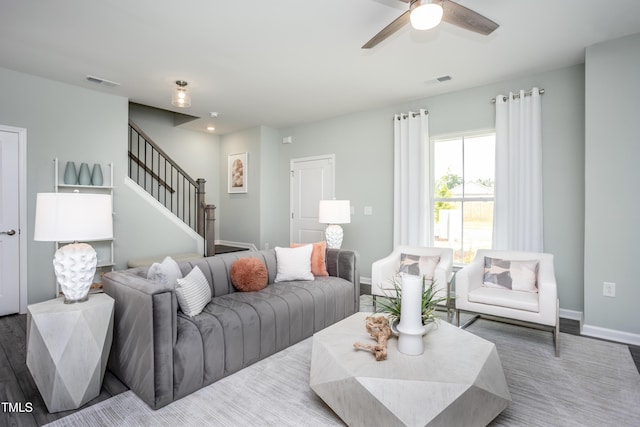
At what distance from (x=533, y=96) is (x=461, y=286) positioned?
93.5 inches

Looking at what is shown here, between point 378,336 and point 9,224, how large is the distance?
4.17 metres

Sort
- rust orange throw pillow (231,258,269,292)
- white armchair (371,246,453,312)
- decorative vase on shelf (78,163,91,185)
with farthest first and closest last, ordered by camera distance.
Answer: decorative vase on shelf (78,163,91,185), white armchair (371,246,453,312), rust orange throw pillow (231,258,269,292)

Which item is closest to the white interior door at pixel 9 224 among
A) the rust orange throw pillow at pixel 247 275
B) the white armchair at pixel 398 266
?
the rust orange throw pillow at pixel 247 275

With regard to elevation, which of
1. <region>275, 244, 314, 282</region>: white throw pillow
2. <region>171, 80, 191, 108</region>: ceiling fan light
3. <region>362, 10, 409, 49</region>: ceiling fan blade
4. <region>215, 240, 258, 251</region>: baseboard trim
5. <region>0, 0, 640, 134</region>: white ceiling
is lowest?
<region>215, 240, 258, 251</region>: baseboard trim

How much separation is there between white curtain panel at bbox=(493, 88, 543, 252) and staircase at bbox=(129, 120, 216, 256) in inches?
158

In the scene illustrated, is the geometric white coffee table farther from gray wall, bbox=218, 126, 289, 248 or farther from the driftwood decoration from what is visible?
gray wall, bbox=218, 126, 289, 248

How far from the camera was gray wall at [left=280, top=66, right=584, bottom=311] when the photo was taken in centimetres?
361

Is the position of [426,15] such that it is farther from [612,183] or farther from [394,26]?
[612,183]

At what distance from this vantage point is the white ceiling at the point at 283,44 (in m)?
2.56

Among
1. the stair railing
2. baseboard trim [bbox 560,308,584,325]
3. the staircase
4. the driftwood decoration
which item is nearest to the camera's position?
the driftwood decoration

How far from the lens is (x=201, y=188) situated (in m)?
5.32

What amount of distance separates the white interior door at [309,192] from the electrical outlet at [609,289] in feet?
12.0

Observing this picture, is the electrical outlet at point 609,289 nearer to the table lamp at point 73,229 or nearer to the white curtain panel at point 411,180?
the white curtain panel at point 411,180

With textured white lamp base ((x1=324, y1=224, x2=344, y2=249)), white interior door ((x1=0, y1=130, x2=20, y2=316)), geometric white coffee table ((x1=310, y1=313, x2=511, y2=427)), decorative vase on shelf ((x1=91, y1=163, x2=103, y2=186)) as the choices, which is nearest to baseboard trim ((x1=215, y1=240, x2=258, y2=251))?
textured white lamp base ((x1=324, y1=224, x2=344, y2=249))
